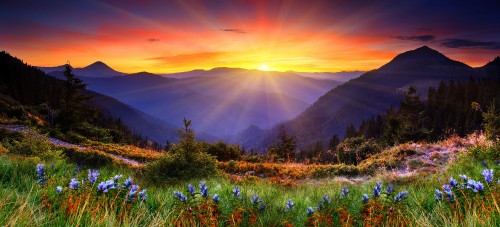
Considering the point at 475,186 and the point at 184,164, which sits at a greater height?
the point at 475,186

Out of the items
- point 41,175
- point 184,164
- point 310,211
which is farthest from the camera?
point 184,164

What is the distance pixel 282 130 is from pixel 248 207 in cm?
5693

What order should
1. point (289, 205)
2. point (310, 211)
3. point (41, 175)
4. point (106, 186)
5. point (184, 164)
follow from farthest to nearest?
point (184, 164) < point (41, 175) < point (289, 205) < point (310, 211) < point (106, 186)

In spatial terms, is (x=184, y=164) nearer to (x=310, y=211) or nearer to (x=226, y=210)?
(x=226, y=210)

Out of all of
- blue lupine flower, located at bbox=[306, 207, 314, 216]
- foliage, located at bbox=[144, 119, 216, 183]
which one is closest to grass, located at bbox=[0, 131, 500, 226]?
blue lupine flower, located at bbox=[306, 207, 314, 216]

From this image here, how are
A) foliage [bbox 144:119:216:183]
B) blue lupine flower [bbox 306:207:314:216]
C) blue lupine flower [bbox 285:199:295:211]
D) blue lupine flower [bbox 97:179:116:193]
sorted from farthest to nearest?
foliage [bbox 144:119:216:183] < blue lupine flower [bbox 285:199:295:211] < blue lupine flower [bbox 306:207:314:216] < blue lupine flower [bbox 97:179:116:193]

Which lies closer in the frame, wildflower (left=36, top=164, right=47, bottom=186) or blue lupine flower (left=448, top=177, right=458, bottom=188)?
blue lupine flower (left=448, top=177, right=458, bottom=188)

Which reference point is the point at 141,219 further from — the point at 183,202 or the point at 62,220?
the point at 62,220

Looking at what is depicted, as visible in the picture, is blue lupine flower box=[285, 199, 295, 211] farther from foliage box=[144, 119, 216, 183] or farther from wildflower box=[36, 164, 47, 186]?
foliage box=[144, 119, 216, 183]

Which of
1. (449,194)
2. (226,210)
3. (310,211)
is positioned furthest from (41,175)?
(449,194)

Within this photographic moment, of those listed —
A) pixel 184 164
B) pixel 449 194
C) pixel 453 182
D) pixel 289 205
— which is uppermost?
pixel 453 182

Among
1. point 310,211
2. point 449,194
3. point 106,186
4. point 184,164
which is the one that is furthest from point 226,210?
point 184,164

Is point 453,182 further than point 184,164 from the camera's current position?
No

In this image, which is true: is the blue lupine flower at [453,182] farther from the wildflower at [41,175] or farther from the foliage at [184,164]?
the foliage at [184,164]
